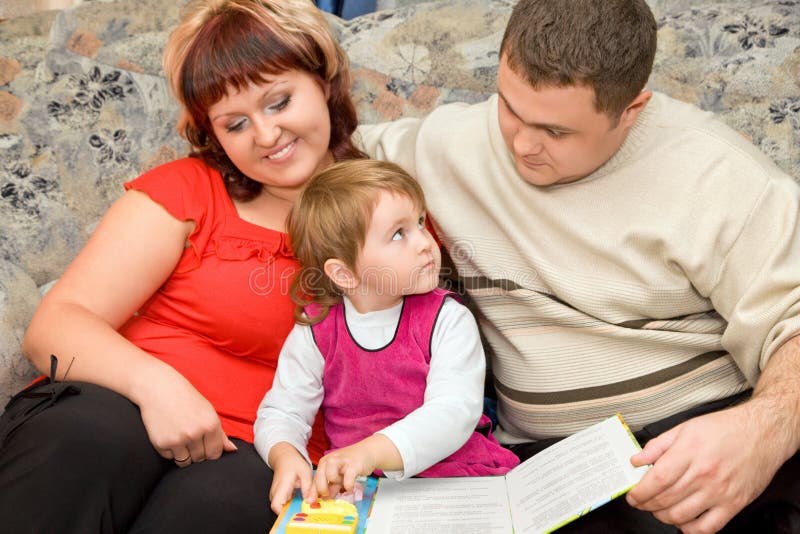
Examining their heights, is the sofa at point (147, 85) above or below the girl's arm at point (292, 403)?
above

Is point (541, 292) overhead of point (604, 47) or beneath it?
beneath

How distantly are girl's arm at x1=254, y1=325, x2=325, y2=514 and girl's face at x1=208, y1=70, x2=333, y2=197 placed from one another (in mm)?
315

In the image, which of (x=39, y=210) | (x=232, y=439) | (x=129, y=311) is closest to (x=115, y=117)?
(x=39, y=210)

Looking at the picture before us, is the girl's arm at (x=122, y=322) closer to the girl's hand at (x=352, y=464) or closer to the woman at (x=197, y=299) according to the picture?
the woman at (x=197, y=299)

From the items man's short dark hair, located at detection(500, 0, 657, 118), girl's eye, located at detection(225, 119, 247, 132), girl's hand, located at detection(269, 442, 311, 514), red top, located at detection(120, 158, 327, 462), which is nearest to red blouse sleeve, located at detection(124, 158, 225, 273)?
red top, located at detection(120, 158, 327, 462)

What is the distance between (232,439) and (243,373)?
139mm

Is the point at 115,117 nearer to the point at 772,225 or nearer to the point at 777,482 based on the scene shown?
the point at 772,225

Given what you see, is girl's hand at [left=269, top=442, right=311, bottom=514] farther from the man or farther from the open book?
the man

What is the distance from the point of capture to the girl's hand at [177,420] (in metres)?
1.19

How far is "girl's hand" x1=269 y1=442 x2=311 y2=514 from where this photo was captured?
1138mm

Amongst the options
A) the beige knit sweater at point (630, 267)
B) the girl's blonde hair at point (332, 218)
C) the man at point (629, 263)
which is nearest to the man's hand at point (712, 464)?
the man at point (629, 263)

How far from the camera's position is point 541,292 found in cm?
137

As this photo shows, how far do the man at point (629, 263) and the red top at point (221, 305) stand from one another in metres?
0.36

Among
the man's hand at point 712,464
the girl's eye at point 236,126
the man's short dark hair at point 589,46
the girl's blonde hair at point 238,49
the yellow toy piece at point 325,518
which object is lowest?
the yellow toy piece at point 325,518
